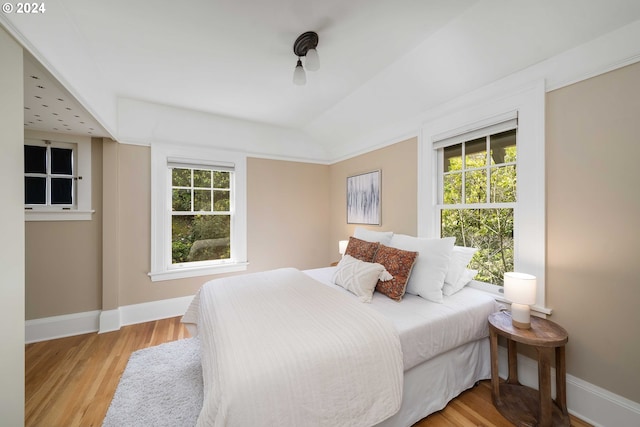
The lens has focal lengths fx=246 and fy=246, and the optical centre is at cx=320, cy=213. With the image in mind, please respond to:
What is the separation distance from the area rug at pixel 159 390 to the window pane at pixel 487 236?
2564mm

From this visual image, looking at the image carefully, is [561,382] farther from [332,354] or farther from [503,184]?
[332,354]

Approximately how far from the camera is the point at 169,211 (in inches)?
125

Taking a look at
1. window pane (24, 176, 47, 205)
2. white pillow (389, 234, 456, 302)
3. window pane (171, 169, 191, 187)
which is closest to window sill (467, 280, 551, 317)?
white pillow (389, 234, 456, 302)

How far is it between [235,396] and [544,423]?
178 cm

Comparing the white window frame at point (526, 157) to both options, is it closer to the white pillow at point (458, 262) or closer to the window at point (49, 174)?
the white pillow at point (458, 262)

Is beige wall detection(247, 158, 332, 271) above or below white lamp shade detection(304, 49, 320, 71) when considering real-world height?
below

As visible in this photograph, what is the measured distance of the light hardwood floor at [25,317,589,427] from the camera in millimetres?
1602

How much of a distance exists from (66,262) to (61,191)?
30.7 inches

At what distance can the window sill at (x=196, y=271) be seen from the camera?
309 centimetres

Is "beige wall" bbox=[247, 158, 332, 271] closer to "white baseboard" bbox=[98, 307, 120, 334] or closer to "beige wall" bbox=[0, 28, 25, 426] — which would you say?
"white baseboard" bbox=[98, 307, 120, 334]

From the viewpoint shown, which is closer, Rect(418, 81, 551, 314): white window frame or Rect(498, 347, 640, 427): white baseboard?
Rect(498, 347, 640, 427): white baseboard

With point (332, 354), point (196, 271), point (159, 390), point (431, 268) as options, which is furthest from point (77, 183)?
point (431, 268)

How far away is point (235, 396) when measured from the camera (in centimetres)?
97

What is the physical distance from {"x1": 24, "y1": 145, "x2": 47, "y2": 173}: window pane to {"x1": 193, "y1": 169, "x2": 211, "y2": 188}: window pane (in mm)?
1437
